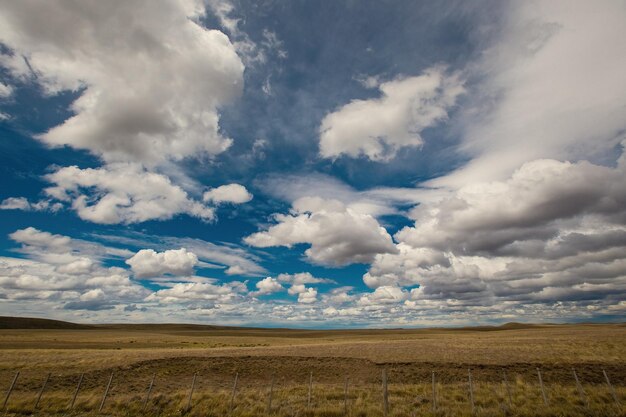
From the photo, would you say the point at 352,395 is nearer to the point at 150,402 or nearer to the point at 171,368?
the point at 150,402

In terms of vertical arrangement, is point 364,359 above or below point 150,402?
above

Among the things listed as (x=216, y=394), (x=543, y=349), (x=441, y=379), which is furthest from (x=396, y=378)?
(x=543, y=349)

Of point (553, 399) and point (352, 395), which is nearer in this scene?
point (553, 399)

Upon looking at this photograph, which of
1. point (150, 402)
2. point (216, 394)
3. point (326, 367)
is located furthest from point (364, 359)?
point (150, 402)

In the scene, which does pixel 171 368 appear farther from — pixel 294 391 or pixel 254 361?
pixel 294 391

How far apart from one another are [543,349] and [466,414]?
34101 mm

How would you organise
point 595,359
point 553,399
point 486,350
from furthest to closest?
point 486,350 → point 595,359 → point 553,399

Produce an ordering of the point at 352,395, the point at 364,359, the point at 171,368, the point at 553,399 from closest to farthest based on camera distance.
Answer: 1. the point at 553,399
2. the point at 352,395
3. the point at 171,368
4. the point at 364,359

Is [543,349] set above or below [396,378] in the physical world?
above

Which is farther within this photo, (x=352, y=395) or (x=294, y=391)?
(x=294, y=391)

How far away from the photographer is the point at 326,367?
137 feet

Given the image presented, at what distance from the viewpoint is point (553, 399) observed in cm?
2452

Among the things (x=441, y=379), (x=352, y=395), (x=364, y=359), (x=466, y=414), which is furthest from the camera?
(x=364, y=359)

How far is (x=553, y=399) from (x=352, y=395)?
13.6 meters
